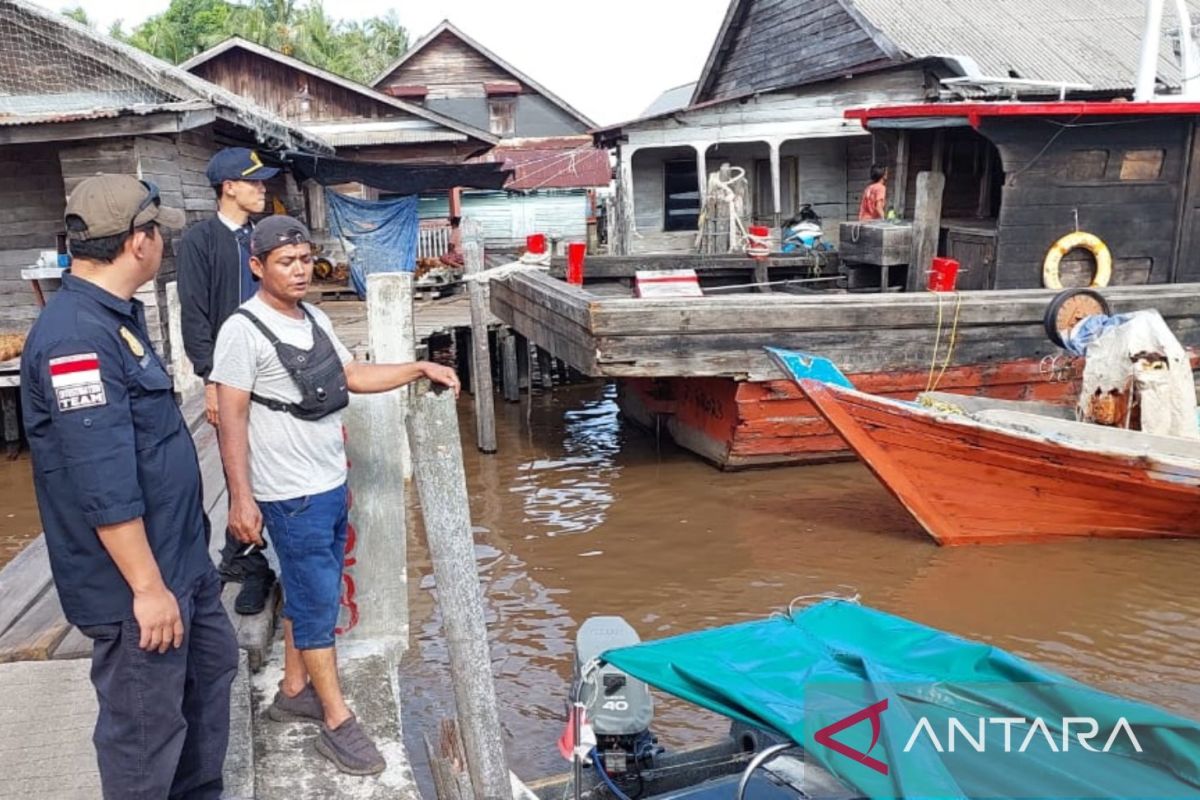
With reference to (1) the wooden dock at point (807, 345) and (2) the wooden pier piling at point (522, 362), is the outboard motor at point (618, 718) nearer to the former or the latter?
(1) the wooden dock at point (807, 345)

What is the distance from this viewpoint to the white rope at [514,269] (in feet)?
33.5

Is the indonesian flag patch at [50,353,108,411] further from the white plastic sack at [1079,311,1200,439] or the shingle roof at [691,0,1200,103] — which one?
the shingle roof at [691,0,1200,103]

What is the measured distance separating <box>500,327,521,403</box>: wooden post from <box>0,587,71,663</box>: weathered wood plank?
375 inches

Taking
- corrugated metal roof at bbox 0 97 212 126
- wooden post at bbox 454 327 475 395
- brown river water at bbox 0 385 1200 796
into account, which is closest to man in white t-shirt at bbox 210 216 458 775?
brown river water at bbox 0 385 1200 796

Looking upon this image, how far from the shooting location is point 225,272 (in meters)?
4.03

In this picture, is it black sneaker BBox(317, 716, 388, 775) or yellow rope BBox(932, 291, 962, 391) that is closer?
black sneaker BBox(317, 716, 388, 775)

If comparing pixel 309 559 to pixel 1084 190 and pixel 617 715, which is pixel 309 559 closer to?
pixel 617 715

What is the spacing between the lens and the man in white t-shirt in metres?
3.01

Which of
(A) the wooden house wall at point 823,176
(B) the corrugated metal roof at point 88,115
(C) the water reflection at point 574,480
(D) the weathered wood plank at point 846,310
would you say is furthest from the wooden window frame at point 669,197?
(B) the corrugated metal roof at point 88,115

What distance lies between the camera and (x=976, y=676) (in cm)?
305

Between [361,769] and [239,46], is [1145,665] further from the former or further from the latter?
[239,46]

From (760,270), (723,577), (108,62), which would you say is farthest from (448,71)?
(723,577)

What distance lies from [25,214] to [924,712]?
12.2 meters

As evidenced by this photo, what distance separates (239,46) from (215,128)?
27.3ft
